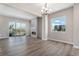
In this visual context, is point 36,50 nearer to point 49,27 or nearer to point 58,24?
point 58,24

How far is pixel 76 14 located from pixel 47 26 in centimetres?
306

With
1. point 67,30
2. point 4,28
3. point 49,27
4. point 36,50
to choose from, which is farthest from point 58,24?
point 4,28

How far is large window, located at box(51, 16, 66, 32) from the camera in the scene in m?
5.20

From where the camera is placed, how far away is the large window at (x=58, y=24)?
520cm

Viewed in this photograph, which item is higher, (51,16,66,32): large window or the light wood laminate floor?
(51,16,66,32): large window

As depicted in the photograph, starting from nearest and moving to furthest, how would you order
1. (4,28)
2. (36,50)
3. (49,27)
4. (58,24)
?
1. (36,50)
2. (58,24)
3. (4,28)
4. (49,27)

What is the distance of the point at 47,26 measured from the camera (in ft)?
21.5

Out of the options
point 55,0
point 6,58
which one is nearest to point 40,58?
point 6,58

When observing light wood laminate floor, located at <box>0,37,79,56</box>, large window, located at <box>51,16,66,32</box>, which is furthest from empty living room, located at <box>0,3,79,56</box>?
light wood laminate floor, located at <box>0,37,79,56</box>

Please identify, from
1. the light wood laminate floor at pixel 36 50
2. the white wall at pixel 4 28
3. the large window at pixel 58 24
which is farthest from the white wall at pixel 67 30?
the white wall at pixel 4 28

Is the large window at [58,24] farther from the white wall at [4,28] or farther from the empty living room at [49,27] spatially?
the white wall at [4,28]

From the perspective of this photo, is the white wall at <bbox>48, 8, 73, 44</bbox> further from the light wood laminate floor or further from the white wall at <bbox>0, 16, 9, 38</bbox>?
the white wall at <bbox>0, 16, 9, 38</bbox>

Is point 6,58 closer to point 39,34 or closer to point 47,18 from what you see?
Answer: point 47,18

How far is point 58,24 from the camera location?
5387 mm
